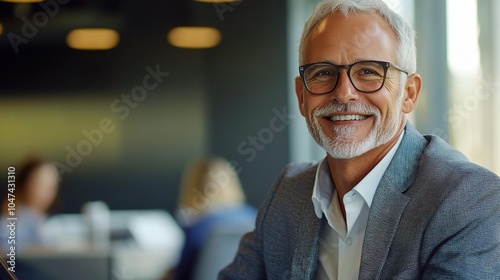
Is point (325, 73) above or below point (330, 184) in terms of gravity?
above

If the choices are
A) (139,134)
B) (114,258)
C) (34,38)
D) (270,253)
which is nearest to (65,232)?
(114,258)

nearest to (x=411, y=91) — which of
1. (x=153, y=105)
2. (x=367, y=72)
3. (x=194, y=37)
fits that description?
(x=367, y=72)

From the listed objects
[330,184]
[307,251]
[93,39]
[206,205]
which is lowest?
[206,205]

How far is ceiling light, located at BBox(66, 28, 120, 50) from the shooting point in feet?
15.4

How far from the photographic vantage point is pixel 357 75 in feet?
4.81

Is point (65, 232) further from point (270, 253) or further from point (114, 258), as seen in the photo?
point (270, 253)

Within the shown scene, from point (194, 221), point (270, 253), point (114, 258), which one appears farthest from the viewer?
point (114, 258)

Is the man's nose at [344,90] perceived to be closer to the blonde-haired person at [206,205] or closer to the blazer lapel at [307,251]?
the blazer lapel at [307,251]

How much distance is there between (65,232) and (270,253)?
10.2ft

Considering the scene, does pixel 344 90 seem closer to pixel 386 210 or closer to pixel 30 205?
pixel 386 210

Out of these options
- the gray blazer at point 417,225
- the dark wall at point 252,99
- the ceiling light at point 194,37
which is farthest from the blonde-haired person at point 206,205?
the gray blazer at point 417,225

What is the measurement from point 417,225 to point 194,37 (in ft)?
12.1

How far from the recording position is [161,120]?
4805 millimetres

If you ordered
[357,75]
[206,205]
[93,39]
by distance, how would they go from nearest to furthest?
[357,75] → [206,205] → [93,39]
